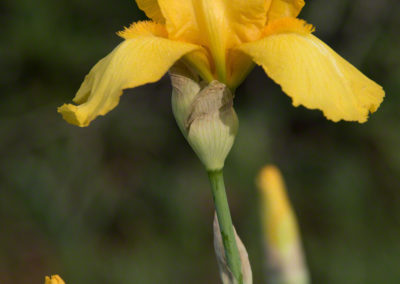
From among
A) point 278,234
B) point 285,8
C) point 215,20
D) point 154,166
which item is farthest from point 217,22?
point 154,166

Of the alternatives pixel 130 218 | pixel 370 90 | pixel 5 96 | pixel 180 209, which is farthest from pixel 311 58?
pixel 5 96

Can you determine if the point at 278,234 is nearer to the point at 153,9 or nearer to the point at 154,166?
the point at 153,9

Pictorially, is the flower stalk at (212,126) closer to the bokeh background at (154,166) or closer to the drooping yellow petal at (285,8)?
the drooping yellow petal at (285,8)

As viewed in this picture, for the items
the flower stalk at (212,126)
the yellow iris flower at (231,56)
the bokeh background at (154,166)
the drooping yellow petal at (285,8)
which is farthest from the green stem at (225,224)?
the bokeh background at (154,166)

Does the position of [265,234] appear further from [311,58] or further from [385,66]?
[385,66]

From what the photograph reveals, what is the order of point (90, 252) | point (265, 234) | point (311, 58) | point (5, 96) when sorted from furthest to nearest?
point (5, 96) → point (90, 252) → point (265, 234) → point (311, 58)

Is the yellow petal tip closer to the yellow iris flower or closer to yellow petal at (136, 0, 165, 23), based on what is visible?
the yellow iris flower

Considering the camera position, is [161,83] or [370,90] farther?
[161,83]

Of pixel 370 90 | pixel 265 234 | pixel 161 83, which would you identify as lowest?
pixel 161 83
